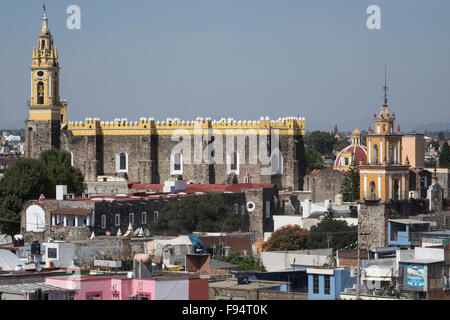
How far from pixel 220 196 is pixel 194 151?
11365mm

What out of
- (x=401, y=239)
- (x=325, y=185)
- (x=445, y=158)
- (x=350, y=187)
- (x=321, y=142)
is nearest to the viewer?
(x=401, y=239)

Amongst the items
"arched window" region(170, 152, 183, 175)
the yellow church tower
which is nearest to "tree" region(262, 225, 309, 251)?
the yellow church tower

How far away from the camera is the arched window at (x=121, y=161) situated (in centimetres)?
5991

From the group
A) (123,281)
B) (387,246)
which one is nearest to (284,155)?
(387,246)

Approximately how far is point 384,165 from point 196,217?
10177 millimetres

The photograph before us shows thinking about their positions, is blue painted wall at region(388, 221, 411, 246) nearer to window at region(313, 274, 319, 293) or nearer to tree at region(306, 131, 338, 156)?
window at region(313, 274, 319, 293)

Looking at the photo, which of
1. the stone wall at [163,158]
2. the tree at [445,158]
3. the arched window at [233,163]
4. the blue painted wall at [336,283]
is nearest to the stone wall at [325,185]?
the stone wall at [163,158]

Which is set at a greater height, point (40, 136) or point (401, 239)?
point (40, 136)

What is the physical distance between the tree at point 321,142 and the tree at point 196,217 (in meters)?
90.2

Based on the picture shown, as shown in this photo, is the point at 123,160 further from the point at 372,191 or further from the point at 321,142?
the point at 321,142

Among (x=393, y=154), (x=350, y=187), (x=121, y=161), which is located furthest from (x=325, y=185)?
(x=393, y=154)

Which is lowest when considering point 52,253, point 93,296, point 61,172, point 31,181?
point 52,253

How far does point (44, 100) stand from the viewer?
194 feet
